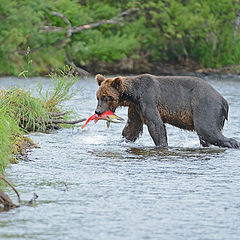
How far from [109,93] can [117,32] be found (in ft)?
66.4

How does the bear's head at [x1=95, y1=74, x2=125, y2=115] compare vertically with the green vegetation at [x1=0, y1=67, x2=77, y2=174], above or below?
above

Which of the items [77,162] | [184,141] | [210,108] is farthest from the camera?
[184,141]

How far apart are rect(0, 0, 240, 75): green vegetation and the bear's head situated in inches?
603

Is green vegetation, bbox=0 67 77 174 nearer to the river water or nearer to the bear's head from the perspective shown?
the river water

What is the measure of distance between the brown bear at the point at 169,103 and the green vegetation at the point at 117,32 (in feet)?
50.3

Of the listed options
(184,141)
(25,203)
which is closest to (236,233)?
(25,203)

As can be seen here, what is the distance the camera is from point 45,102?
10.3m

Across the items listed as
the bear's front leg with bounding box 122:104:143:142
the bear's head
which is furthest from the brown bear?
the bear's front leg with bounding box 122:104:143:142

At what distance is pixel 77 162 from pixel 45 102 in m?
2.98

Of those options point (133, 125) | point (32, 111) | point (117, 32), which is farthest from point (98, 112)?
point (117, 32)

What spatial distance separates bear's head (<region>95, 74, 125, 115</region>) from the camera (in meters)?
8.59

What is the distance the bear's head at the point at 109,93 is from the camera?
8.59m

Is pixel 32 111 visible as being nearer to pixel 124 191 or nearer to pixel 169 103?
pixel 169 103

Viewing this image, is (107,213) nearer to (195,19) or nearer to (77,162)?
(77,162)
